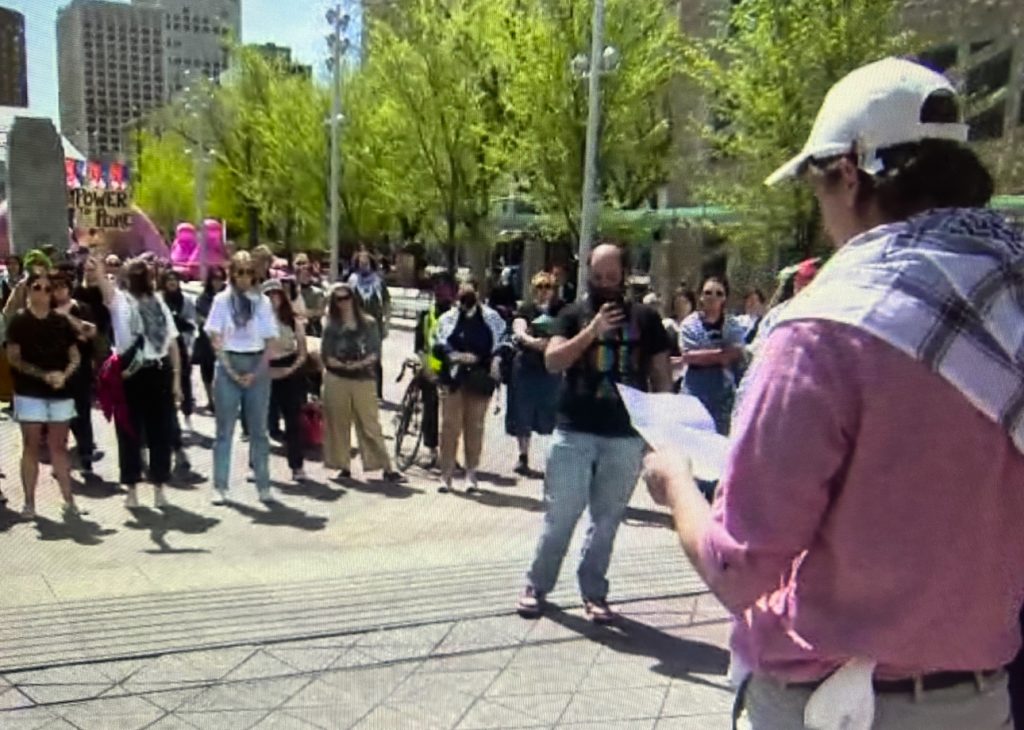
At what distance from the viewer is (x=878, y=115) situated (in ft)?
5.02

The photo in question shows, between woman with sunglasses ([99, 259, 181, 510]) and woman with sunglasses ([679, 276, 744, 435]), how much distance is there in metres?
3.75

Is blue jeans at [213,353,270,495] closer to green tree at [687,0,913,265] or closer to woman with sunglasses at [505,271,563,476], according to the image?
woman with sunglasses at [505,271,563,476]

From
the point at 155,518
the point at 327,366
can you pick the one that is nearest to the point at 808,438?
the point at 155,518

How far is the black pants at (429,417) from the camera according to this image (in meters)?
9.50

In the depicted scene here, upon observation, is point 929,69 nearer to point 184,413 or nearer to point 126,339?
point 126,339

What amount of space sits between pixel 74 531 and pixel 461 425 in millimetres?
3064

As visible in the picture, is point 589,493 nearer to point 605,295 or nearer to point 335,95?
point 605,295

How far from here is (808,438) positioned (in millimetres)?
1454

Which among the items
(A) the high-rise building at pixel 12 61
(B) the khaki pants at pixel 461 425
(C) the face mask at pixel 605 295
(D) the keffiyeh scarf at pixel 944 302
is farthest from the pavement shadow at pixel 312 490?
(D) the keffiyeh scarf at pixel 944 302

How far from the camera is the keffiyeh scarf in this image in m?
1.44

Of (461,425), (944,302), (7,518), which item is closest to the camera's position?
(944,302)

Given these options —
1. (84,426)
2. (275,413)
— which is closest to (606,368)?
(84,426)

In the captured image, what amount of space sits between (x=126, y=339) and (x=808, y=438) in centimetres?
675

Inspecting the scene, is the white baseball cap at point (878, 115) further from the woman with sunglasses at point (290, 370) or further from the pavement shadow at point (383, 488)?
the woman with sunglasses at point (290, 370)
